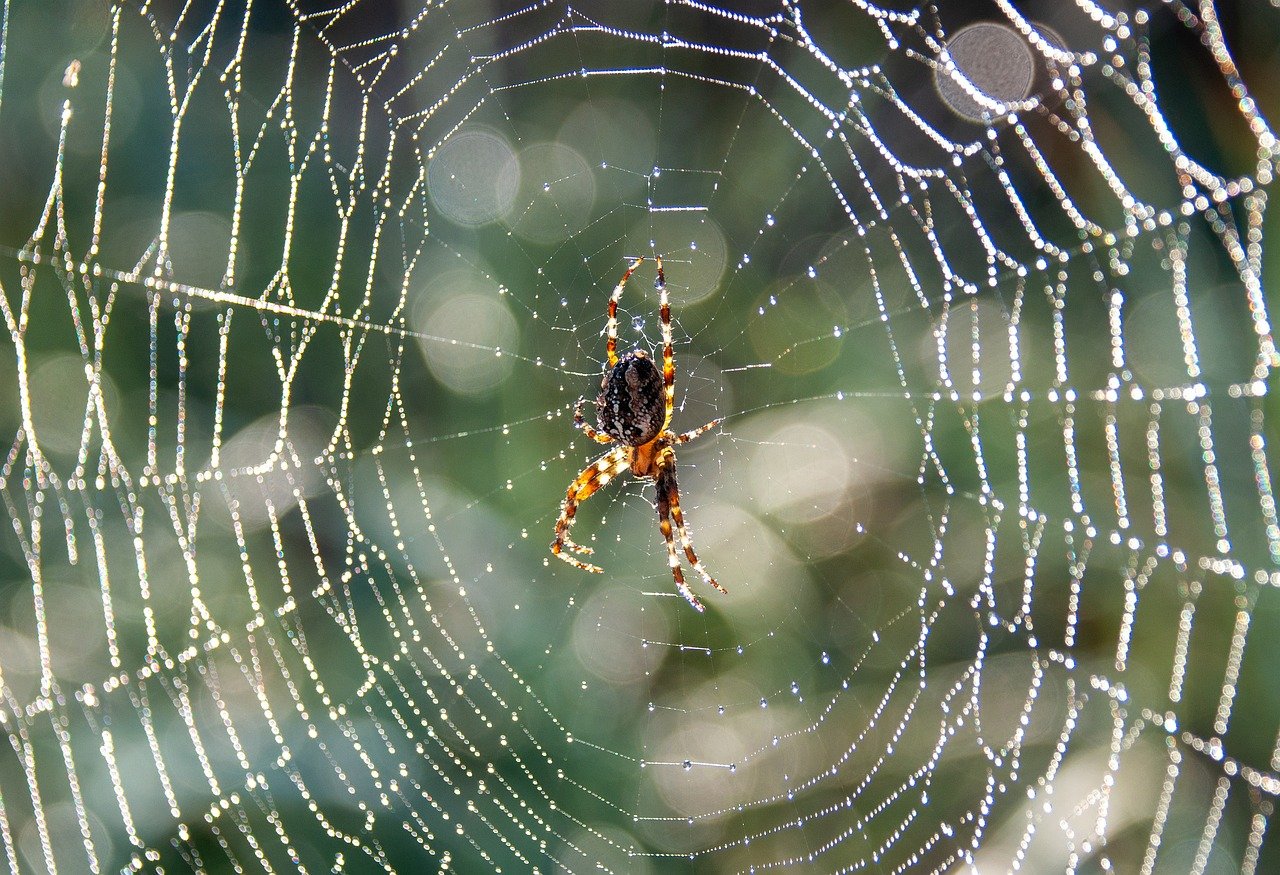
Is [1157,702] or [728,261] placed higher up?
[728,261]

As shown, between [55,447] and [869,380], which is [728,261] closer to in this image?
[869,380]

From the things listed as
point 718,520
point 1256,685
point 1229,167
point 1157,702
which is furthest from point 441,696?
point 1229,167

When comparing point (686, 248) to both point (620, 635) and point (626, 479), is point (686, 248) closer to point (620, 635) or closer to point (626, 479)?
point (626, 479)

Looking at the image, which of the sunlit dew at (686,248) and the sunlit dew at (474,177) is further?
the sunlit dew at (474,177)

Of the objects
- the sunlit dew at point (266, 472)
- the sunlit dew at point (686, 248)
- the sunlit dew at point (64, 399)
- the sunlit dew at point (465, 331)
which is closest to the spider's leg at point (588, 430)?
the sunlit dew at point (465, 331)

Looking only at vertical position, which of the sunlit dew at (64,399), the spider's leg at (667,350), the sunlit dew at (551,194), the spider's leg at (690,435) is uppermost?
the sunlit dew at (551,194)

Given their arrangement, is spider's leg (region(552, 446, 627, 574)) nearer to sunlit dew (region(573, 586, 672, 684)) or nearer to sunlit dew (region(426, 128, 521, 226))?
sunlit dew (region(573, 586, 672, 684))

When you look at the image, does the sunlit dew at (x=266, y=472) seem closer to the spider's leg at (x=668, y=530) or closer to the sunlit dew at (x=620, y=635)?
the sunlit dew at (x=620, y=635)
